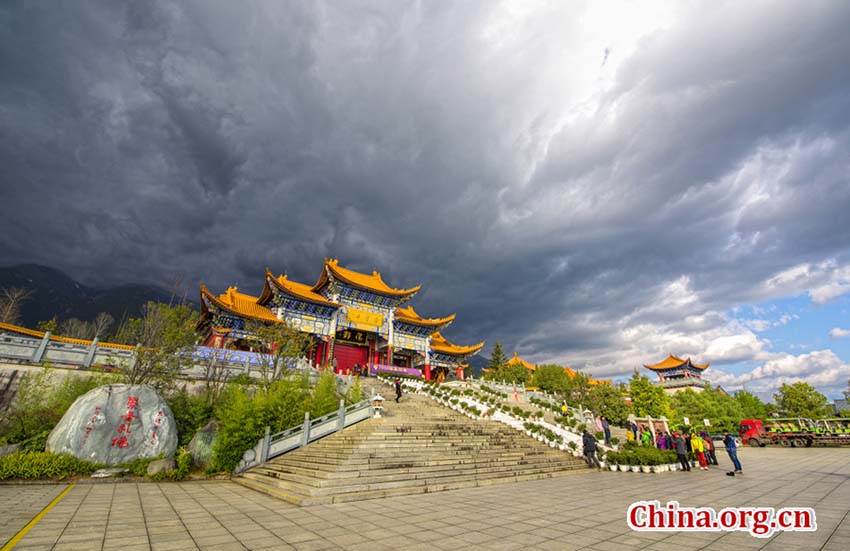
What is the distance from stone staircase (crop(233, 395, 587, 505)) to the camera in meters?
8.46

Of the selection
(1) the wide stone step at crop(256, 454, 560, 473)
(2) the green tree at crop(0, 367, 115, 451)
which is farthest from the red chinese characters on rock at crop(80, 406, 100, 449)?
(1) the wide stone step at crop(256, 454, 560, 473)

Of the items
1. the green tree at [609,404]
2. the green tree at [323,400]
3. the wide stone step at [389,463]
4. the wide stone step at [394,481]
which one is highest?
the green tree at [609,404]

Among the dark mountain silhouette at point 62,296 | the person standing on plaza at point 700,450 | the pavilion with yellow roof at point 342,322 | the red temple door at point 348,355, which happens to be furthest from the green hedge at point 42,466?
the dark mountain silhouette at point 62,296

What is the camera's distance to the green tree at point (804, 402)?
123 feet

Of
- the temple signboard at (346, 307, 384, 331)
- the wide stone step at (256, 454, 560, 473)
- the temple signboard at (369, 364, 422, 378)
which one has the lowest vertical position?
the wide stone step at (256, 454, 560, 473)

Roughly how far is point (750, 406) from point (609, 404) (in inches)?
1052

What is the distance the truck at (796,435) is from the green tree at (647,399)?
11783 millimetres

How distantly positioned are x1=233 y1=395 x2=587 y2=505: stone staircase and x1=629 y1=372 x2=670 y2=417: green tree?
101ft

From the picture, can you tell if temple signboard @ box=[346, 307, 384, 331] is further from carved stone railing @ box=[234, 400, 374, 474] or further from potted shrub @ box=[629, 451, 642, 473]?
potted shrub @ box=[629, 451, 642, 473]

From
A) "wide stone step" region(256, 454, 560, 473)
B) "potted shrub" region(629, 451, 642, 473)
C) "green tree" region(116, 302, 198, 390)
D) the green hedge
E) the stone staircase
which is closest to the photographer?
the stone staircase

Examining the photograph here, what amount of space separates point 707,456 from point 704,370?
219ft

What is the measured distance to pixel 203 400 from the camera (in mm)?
13625

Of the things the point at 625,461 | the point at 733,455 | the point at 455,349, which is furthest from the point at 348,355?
the point at 733,455

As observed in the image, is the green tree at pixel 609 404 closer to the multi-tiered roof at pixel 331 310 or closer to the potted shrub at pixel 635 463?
the multi-tiered roof at pixel 331 310
